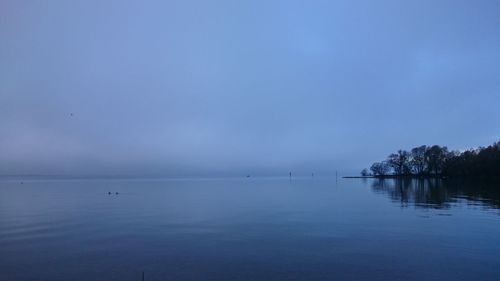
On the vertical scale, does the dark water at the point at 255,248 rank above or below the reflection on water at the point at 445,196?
below

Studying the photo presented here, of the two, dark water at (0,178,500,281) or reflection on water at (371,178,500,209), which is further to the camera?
reflection on water at (371,178,500,209)

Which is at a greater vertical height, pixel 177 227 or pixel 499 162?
pixel 499 162

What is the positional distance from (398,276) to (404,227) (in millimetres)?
19053

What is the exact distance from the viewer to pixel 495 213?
50000 mm

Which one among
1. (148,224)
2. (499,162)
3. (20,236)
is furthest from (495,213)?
(499,162)

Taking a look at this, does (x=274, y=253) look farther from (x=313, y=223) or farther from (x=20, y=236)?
(x=20, y=236)

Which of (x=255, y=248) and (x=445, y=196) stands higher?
(x=445, y=196)

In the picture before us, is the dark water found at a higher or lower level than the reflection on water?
lower

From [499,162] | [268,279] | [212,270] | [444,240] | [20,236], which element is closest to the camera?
[268,279]

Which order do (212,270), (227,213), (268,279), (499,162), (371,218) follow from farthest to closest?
(499,162)
(227,213)
(371,218)
(212,270)
(268,279)

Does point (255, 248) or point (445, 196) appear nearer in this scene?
point (255, 248)

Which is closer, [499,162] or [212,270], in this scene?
[212,270]

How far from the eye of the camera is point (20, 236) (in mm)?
36000

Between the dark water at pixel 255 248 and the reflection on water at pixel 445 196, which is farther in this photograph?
the reflection on water at pixel 445 196
